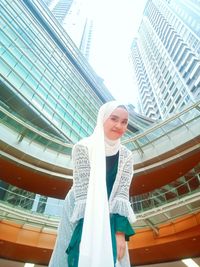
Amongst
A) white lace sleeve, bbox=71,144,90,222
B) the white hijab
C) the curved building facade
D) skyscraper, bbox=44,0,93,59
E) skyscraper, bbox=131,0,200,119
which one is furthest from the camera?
skyscraper, bbox=44,0,93,59

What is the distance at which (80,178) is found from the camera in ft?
6.27

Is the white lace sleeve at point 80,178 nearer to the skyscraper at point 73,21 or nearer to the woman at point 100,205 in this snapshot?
the woman at point 100,205

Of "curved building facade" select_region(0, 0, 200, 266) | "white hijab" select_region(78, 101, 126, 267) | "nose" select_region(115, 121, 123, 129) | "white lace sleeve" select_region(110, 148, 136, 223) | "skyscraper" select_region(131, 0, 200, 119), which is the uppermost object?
"skyscraper" select_region(131, 0, 200, 119)

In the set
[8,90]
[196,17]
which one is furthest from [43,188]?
[196,17]

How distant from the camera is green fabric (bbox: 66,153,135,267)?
5.27 feet

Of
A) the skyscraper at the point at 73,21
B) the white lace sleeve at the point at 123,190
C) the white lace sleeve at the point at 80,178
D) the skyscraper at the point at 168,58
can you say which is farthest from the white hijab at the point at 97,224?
the skyscraper at the point at 73,21

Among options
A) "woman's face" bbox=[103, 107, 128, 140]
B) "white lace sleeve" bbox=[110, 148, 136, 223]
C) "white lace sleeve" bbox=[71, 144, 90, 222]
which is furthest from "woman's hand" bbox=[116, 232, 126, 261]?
"woman's face" bbox=[103, 107, 128, 140]

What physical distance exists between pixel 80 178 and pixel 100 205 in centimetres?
48

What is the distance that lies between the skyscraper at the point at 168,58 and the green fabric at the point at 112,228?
4846cm

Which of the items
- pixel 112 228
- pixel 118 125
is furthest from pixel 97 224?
pixel 118 125

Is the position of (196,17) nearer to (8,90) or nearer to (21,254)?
(8,90)

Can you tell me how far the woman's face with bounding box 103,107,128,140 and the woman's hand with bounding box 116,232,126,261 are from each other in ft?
2.30

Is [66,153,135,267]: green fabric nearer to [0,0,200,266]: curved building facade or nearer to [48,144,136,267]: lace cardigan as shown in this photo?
[48,144,136,267]: lace cardigan

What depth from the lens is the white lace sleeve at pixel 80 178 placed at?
5.67 feet
